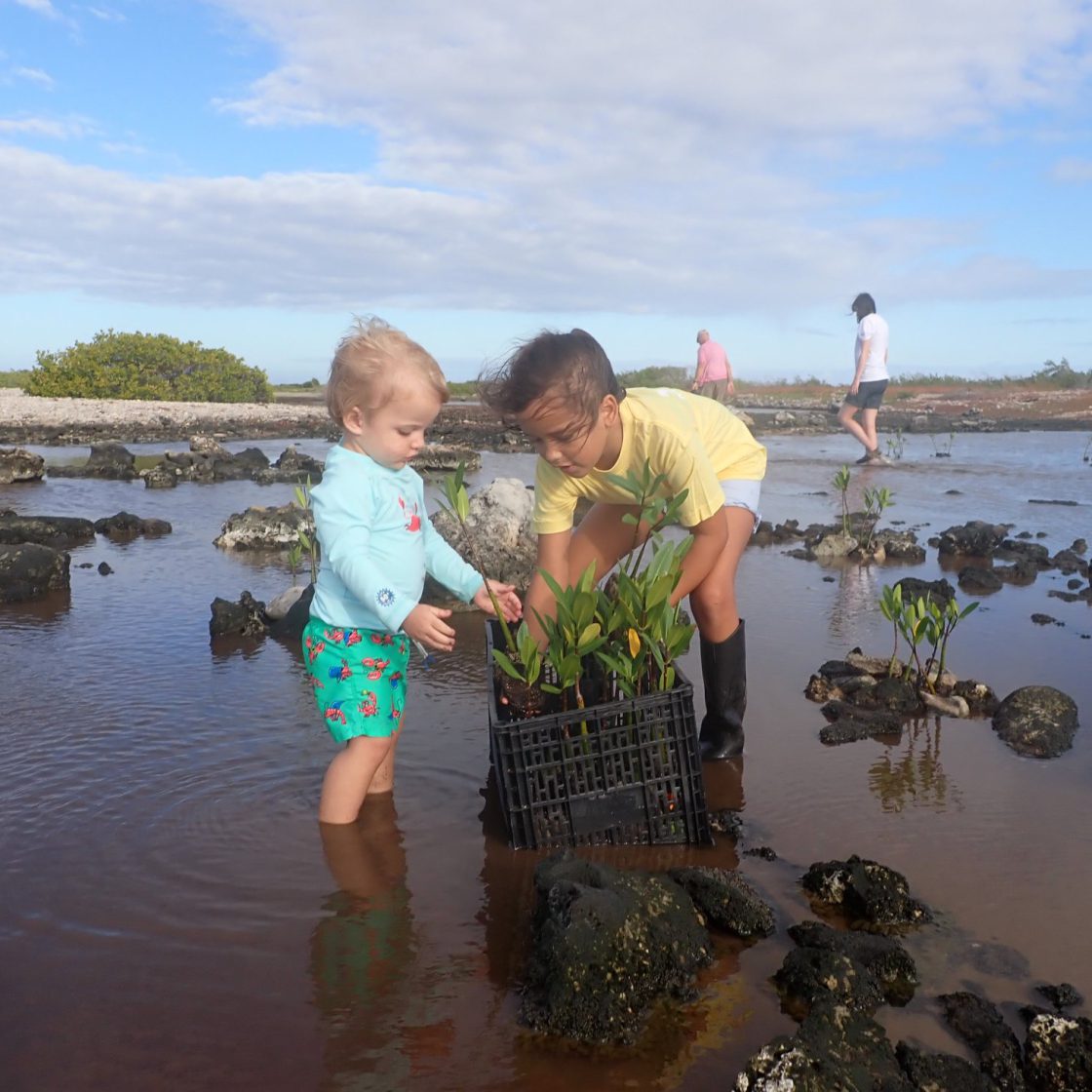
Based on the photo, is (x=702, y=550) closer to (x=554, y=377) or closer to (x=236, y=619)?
(x=554, y=377)

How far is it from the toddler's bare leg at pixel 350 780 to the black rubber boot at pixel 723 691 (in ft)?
4.50

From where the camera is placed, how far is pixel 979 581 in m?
7.02

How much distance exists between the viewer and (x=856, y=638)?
573 cm

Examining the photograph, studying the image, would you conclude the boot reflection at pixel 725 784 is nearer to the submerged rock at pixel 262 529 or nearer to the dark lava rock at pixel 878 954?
the dark lava rock at pixel 878 954

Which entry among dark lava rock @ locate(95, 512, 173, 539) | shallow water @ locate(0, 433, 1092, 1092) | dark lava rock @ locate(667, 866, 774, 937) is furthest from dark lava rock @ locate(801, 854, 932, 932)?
dark lava rock @ locate(95, 512, 173, 539)

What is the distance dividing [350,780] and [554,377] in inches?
59.0

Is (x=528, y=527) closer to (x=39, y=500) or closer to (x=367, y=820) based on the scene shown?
(x=367, y=820)

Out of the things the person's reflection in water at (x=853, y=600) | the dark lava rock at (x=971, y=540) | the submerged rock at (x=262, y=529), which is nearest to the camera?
the person's reflection in water at (x=853, y=600)

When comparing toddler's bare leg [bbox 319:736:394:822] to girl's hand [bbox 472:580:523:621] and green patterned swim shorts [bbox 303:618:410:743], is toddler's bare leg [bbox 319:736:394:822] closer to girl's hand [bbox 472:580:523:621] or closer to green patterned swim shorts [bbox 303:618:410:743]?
green patterned swim shorts [bbox 303:618:410:743]

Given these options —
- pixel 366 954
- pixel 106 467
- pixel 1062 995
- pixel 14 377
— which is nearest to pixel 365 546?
pixel 366 954

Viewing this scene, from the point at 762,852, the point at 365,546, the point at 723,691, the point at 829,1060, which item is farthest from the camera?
the point at 723,691

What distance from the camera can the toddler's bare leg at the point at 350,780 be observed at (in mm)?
3410

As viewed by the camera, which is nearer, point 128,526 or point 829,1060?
point 829,1060

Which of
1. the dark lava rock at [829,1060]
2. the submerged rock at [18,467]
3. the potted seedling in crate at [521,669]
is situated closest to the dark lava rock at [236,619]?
the potted seedling in crate at [521,669]
